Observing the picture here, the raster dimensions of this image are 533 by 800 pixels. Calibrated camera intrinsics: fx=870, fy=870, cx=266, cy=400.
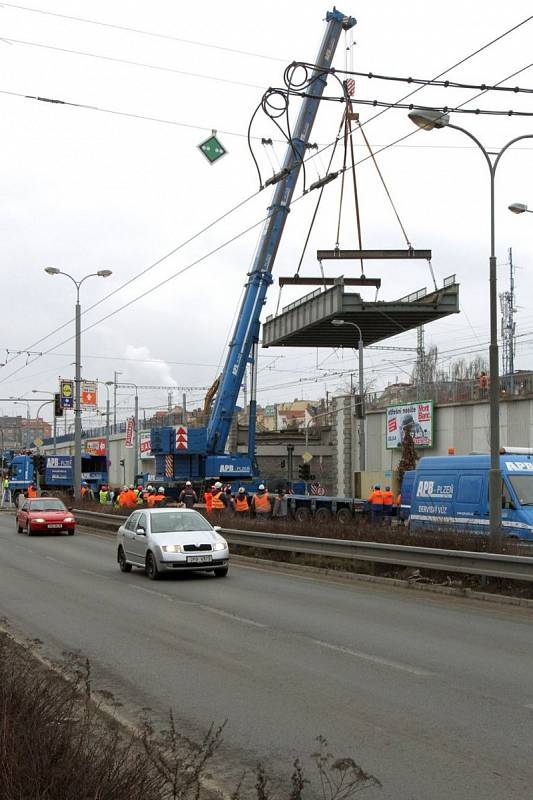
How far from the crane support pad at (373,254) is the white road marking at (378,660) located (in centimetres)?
1534

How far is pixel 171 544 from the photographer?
663 inches

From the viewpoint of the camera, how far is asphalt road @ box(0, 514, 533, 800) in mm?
5645

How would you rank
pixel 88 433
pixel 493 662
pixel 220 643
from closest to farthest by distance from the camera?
pixel 493 662
pixel 220 643
pixel 88 433

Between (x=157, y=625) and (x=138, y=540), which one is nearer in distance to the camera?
(x=157, y=625)

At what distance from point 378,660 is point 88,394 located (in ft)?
117

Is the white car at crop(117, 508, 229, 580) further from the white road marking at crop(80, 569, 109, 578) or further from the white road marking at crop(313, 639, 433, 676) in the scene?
the white road marking at crop(313, 639, 433, 676)

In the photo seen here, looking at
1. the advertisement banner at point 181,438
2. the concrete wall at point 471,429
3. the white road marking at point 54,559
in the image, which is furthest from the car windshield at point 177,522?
the concrete wall at point 471,429

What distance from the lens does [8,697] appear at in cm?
511

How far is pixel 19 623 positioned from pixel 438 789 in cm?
773

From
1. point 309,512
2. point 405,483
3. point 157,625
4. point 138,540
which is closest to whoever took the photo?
point 157,625

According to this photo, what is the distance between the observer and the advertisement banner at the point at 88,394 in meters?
42.6

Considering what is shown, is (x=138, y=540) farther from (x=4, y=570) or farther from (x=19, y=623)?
(x=19, y=623)

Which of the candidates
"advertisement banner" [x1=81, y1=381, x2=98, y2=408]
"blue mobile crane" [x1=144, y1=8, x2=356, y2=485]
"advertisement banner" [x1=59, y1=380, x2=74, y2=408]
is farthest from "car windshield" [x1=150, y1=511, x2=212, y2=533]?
"advertisement banner" [x1=81, y1=381, x2=98, y2=408]

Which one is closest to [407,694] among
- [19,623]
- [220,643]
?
[220,643]
